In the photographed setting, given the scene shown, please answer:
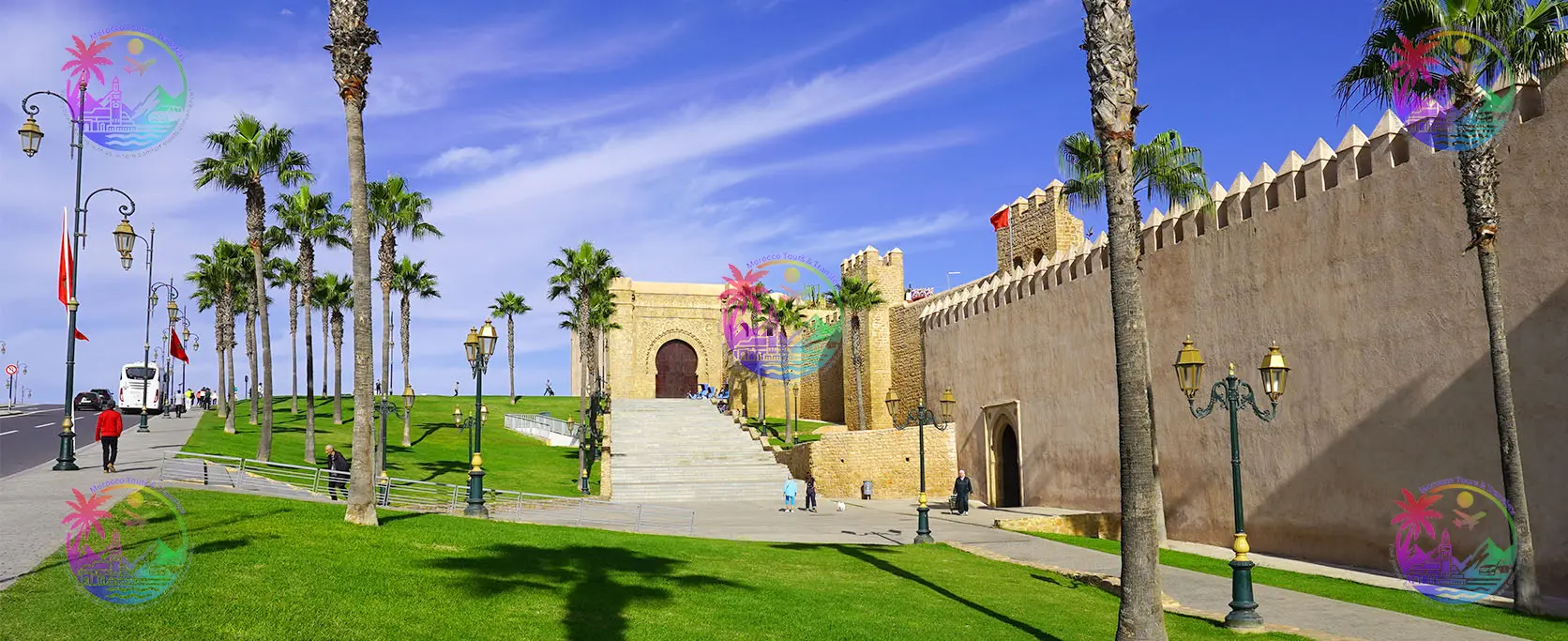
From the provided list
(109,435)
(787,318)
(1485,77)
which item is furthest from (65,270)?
(787,318)

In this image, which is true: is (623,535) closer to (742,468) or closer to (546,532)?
(546,532)

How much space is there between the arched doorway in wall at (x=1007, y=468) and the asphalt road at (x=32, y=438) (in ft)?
70.6

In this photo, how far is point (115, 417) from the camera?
60.2ft

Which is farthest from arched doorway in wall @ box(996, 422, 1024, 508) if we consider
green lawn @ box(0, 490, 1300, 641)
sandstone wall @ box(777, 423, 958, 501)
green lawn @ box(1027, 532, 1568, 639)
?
green lawn @ box(0, 490, 1300, 641)

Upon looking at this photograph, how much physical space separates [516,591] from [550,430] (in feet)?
113

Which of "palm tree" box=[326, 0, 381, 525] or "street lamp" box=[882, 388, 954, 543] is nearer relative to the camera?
"palm tree" box=[326, 0, 381, 525]

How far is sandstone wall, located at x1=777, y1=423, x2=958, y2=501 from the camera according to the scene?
31.5 m

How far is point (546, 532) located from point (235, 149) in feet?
61.0

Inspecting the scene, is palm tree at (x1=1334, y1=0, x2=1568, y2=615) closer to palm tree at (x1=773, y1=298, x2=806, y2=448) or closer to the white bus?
palm tree at (x1=773, y1=298, x2=806, y2=448)

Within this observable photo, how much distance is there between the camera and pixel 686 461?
33.5 metres

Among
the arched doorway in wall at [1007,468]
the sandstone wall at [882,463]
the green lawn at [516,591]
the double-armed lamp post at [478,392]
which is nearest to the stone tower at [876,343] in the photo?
the sandstone wall at [882,463]

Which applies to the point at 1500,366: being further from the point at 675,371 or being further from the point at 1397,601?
the point at 675,371

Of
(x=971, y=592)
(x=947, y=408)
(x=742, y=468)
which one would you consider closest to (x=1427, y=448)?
(x=971, y=592)

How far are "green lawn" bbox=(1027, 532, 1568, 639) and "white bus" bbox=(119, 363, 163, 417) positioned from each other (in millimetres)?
42494
